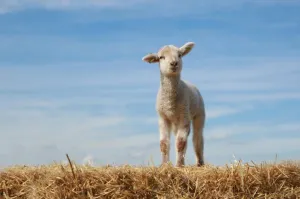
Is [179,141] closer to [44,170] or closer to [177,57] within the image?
[177,57]

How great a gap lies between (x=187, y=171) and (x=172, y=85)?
2854mm

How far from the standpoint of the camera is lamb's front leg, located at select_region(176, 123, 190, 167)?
8.54 metres

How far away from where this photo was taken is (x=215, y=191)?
586cm

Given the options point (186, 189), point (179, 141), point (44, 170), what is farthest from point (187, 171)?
point (179, 141)

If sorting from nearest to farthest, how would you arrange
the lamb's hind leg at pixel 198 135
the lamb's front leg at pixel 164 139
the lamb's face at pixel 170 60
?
1. the lamb's face at pixel 170 60
2. the lamb's front leg at pixel 164 139
3. the lamb's hind leg at pixel 198 135

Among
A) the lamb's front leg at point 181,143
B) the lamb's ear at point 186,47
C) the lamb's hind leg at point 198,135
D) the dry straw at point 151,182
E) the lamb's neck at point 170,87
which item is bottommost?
the dry straw at point 151,182

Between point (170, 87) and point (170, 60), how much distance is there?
504 millimetres

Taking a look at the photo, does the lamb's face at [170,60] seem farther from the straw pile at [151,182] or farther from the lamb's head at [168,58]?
the straw pile at [151,182]

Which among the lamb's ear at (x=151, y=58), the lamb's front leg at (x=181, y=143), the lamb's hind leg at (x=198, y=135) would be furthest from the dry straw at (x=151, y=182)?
the lamb's hind leg at (x=198, y=135)

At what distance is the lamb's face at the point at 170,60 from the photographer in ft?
27.9

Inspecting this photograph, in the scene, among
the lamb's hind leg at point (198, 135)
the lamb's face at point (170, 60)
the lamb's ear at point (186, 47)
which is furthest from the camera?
the lamb's hind leg at point (198, 135)

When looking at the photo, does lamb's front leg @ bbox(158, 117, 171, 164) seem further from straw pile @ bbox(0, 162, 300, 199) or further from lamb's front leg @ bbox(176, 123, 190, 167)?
straw pile @ bbox(0, 162, 300, 199)

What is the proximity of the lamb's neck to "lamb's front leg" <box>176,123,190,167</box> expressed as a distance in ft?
1.56

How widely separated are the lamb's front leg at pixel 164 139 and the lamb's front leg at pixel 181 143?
0.53ft
